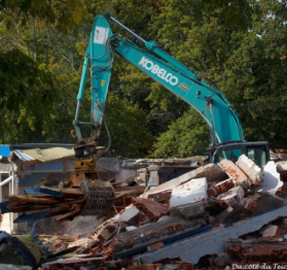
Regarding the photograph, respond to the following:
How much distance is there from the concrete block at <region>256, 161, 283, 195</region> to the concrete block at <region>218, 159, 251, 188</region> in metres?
0.31

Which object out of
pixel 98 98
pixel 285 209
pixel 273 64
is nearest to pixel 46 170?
pixel 98 98

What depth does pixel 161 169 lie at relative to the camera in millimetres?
14805

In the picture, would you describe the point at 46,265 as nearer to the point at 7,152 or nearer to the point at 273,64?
the point at 7,152

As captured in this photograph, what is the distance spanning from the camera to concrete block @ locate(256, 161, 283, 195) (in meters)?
9.99

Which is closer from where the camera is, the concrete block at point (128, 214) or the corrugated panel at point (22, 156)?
the concrete block at point (128, 214)

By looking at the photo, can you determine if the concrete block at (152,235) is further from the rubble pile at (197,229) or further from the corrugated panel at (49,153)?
the corrugated panel at (49,153)

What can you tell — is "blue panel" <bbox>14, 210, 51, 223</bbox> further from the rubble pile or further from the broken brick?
the broken brick

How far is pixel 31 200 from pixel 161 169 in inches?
258

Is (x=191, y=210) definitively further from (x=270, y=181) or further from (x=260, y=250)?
(x=270, y=181)

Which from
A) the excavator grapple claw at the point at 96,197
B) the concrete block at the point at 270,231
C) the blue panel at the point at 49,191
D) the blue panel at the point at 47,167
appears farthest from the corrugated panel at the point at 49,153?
the concrete block at the point at 270,231

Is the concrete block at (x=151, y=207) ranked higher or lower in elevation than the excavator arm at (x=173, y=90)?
lower

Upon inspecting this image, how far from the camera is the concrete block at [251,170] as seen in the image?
9.84 meters

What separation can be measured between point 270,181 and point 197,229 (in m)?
2.04

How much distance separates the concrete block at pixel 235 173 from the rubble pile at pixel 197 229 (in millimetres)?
18
